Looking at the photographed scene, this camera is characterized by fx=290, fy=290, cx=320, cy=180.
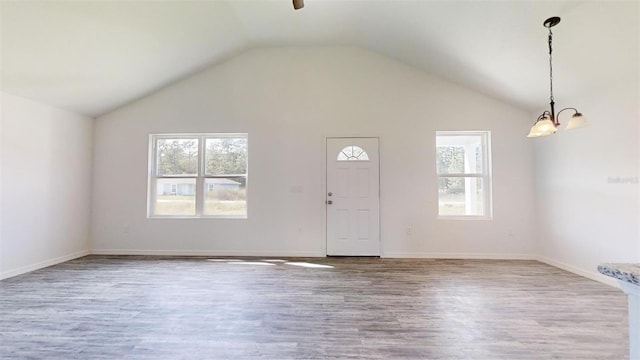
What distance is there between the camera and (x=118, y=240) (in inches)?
190

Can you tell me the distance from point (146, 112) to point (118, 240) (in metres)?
2.20

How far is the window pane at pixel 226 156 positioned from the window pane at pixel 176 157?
0.81 ft

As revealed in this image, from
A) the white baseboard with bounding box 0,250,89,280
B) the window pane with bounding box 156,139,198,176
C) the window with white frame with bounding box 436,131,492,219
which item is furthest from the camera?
the window pane with bounding box 156,139,198,176

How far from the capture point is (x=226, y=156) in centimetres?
499

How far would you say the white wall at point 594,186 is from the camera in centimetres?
312

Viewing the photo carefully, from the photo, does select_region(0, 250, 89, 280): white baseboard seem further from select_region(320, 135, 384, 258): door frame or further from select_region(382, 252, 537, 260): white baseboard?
select_region(382, 252, 537, 260): white baseboard

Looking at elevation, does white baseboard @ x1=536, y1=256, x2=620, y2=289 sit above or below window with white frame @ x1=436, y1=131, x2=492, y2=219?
below

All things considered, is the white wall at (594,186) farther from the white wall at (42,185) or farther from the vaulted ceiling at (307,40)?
the white wall at (42,185)

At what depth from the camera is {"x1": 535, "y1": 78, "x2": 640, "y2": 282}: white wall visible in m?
3.12

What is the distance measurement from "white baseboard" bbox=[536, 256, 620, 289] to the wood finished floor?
0.16 meters

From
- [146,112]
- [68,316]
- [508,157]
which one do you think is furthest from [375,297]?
[146,112]

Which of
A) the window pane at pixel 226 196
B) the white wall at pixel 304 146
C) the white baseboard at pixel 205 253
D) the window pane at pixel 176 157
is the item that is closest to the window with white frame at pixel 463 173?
the white wall at pixel 304 146

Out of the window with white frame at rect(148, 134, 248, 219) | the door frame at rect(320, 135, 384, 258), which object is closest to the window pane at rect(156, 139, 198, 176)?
the window with white frame at rect(148, 134, 248, 219)

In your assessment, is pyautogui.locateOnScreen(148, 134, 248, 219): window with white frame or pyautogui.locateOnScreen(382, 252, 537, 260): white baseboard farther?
pyautogui.locateOnScreen(148, 134, 248, 219): window with white frame
